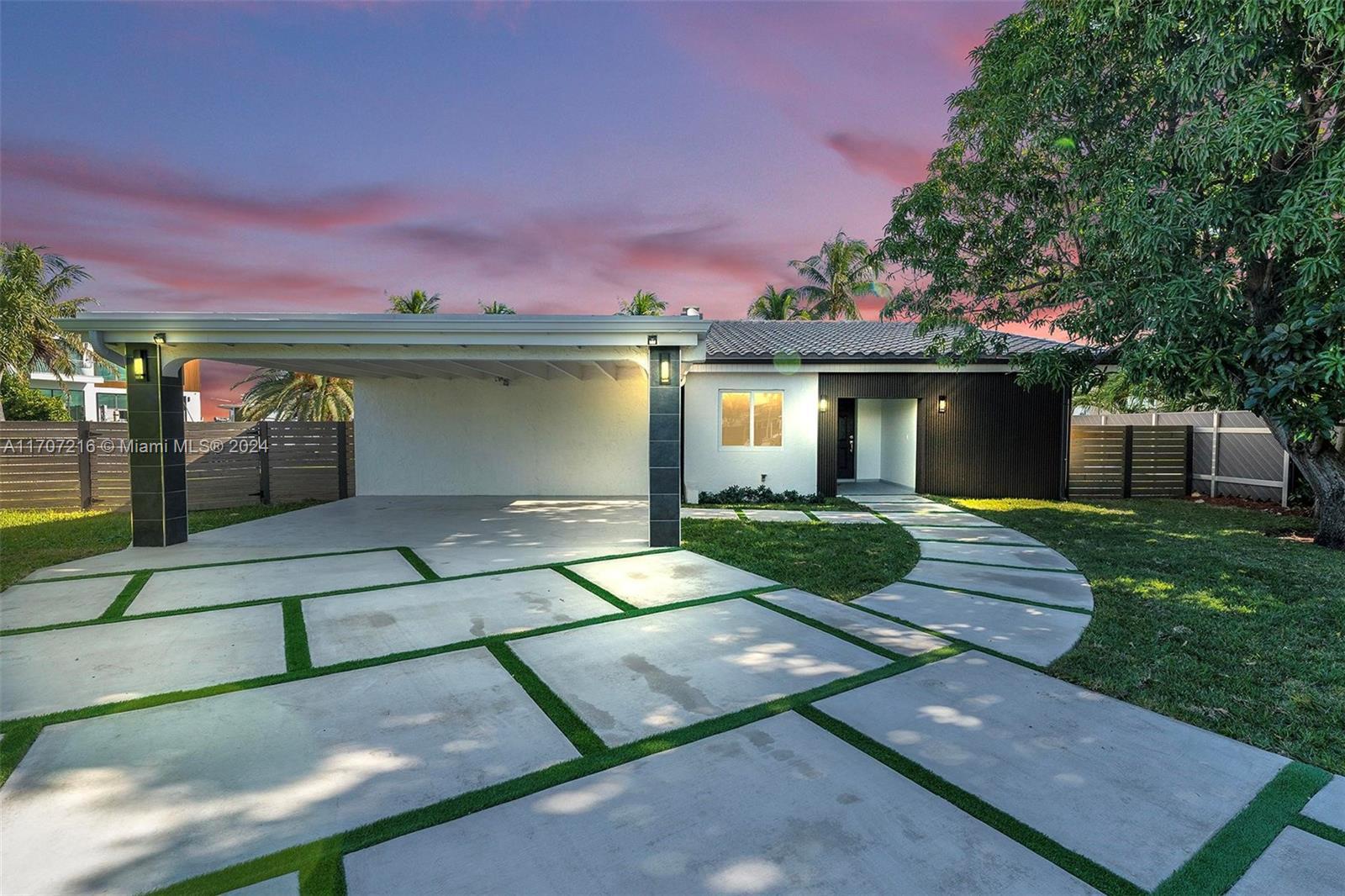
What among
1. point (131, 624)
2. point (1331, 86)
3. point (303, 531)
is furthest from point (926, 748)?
point (303, 531)

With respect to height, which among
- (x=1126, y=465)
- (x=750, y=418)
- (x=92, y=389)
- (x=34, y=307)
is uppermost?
(x=34, y=307)

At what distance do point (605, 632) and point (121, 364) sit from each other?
302 inches

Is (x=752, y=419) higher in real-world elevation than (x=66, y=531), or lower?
higher

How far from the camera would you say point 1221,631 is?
14.3ft

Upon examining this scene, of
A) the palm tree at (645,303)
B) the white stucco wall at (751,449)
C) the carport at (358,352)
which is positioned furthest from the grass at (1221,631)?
the palm tree at (645,303)

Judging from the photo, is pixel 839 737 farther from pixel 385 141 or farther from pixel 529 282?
pixel 529 282

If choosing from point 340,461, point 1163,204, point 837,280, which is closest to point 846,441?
point 1163,204

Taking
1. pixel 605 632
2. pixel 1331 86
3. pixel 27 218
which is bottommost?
pixel 605 632

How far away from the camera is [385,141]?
1010 centimetres

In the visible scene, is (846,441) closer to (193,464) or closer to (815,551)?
(815,551)

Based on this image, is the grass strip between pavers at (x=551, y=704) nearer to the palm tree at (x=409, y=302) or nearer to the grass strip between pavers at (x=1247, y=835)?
the grass strip between pavers at (x=1247, y=835)

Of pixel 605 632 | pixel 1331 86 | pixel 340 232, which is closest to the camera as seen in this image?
pixel 605 632

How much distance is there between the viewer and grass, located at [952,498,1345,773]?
10.2ft

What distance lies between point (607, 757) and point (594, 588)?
9.46 ft
